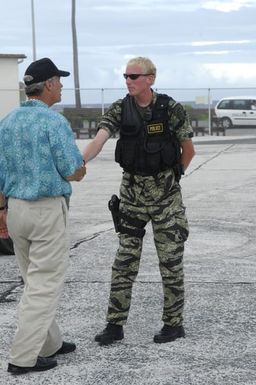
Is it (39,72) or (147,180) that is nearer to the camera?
(39,72)

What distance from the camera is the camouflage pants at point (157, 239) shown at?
16.4 ft

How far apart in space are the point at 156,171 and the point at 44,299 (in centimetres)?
110

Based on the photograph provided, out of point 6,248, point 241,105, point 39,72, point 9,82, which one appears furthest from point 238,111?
point 39,72

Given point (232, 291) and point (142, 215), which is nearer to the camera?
point (142, 215)

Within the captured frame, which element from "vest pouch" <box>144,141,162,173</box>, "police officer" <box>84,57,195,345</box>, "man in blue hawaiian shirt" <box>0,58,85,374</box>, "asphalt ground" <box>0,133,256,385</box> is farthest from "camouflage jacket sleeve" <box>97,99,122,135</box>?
"asphalt ground" <box>0,133,256,385</box>

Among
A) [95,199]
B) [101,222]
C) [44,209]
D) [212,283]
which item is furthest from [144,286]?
[95,199]

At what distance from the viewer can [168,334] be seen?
16.7 ft

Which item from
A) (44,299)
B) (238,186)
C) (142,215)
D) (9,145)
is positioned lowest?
(238,186)

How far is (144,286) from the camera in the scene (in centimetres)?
645

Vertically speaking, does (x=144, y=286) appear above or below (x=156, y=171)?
below

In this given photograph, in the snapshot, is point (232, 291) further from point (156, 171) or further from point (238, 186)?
point (238, 186)

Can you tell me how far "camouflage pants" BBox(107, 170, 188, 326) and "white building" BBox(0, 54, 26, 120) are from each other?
26181 millimetres

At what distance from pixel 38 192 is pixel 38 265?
0.41 metres

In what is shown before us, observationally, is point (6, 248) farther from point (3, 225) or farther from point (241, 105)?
point (241, 105)
